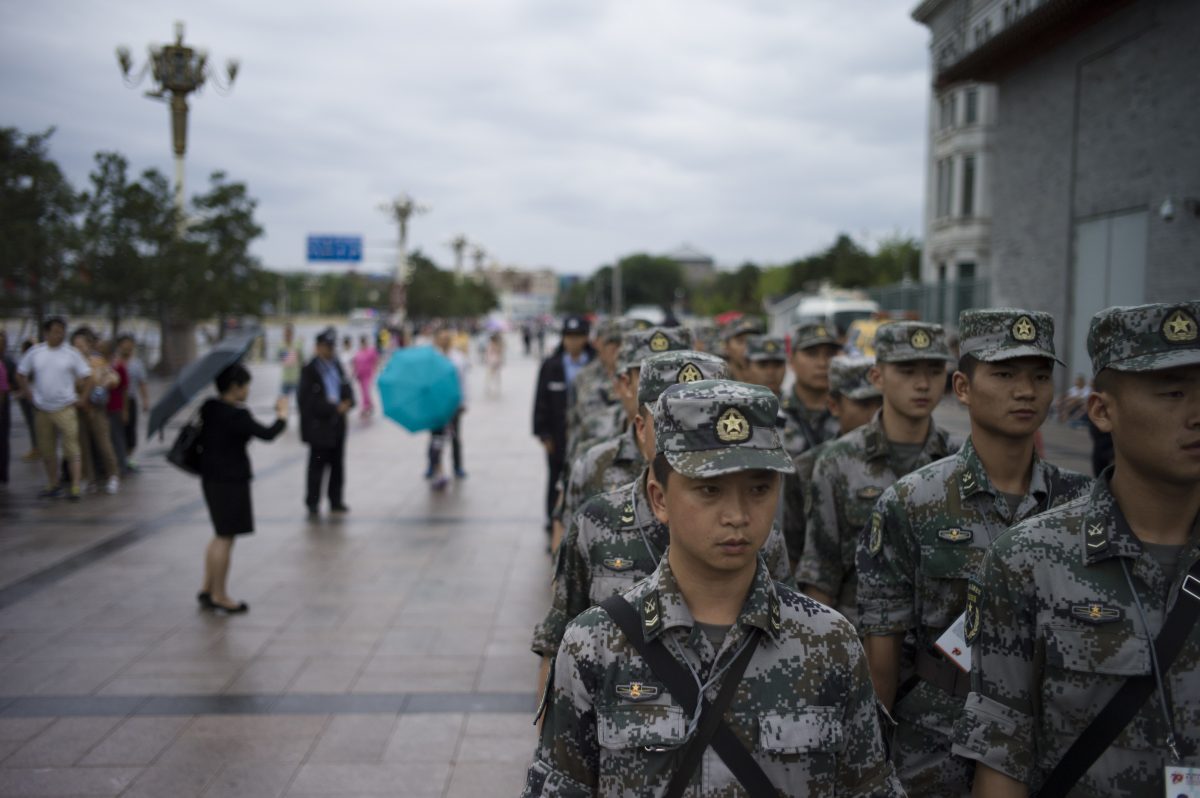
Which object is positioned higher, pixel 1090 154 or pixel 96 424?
pixel 1090 154

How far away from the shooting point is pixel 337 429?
1084cm

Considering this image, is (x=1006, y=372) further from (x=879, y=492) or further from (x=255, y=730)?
(x=255, y=730)

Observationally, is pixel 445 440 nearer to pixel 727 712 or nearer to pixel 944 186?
pixel 727 712

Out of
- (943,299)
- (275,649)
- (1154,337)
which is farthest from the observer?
(943,299)

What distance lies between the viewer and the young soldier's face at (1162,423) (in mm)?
2230

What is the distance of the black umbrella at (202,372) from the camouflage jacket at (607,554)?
16.2 feet

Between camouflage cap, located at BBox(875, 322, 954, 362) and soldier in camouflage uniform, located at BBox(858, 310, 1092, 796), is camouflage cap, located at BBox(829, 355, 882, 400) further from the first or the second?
soldier in camouflage uniform, located at BBox(858, 310, 1092, 796)

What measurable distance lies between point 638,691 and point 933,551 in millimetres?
1477

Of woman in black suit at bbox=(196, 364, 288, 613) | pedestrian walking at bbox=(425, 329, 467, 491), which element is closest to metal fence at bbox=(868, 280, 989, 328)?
pedestrian walking at bbox=(425, 329, 467, 491)

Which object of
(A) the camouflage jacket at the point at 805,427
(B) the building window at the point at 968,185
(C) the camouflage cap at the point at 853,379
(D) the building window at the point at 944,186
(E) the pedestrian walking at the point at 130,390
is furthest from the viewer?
(D) the building window at the point at 944,186

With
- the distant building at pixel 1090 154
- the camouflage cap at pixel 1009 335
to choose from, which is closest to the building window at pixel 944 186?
the distant building at pixel 1090 154

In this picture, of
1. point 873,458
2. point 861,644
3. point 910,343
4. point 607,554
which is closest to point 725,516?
point 861,644

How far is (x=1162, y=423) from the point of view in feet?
7.42

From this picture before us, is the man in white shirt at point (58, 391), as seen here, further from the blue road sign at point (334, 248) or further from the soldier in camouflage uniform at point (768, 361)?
the blue road sign at point (334, 248)
